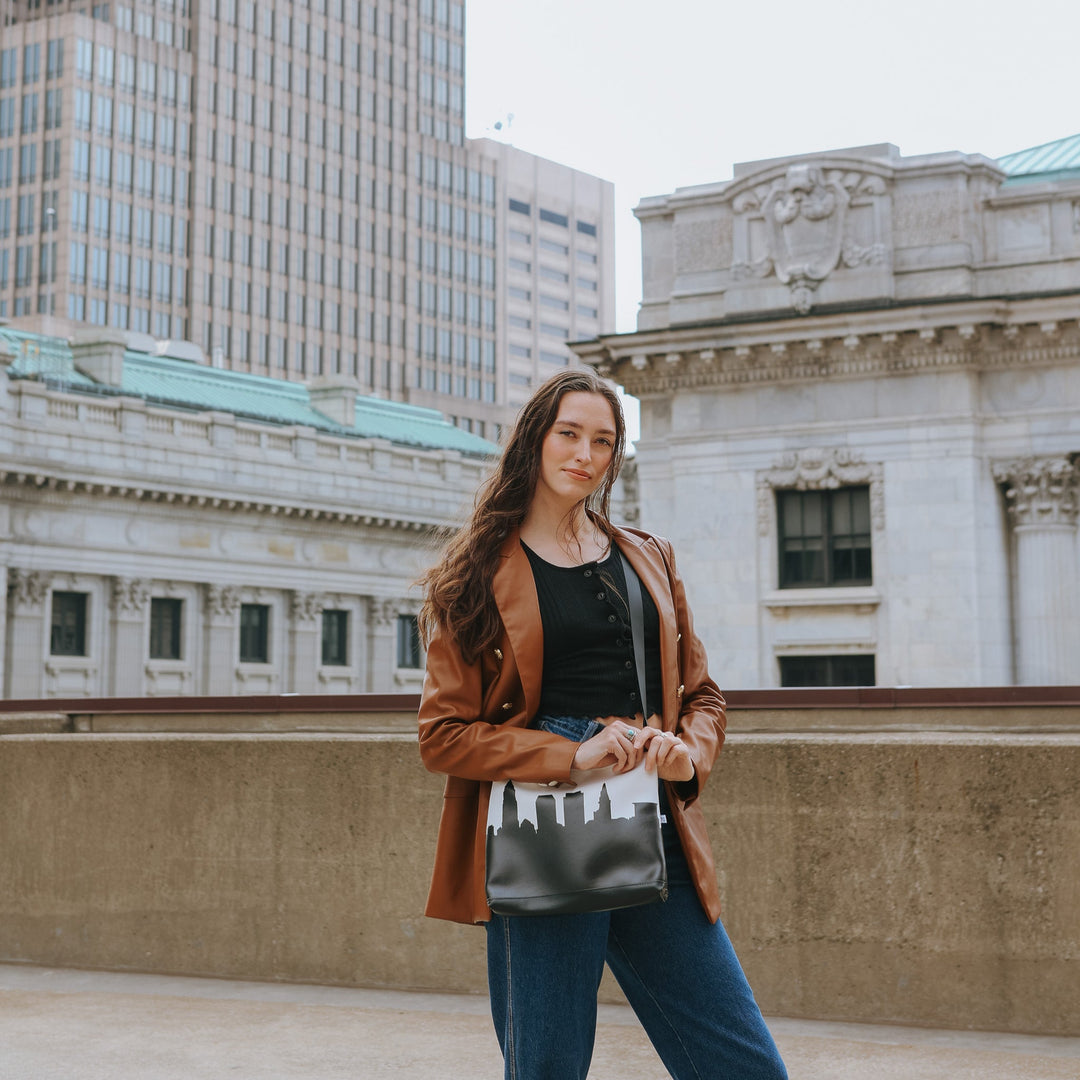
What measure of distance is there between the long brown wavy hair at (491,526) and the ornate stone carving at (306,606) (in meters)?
61.3

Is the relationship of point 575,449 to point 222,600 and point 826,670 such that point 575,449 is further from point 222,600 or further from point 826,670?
point 222,600

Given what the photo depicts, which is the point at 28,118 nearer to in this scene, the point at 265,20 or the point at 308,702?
the point at 265,20

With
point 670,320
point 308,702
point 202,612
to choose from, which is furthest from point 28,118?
point 308,702

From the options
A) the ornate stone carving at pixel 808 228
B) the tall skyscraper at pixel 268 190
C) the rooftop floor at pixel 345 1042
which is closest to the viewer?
the rooftop floor at pixel 345 1042

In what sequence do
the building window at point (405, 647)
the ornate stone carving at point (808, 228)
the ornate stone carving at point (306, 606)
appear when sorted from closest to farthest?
the ornate stone carving at point (808, 228), the ornate stone carving at point (306, 606), the building window at point (405, 647)

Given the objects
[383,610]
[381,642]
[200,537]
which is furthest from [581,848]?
[381,642]

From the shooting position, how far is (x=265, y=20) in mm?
128375

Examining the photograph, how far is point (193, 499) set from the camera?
5947cm

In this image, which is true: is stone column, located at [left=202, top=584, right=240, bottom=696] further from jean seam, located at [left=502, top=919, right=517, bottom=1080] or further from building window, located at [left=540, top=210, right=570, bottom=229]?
building window, located at [left=540, top=210, right=570, bottom=229]

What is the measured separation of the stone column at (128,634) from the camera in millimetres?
58125

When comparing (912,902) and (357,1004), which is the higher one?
(912,902)

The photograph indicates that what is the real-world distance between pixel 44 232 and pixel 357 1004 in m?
114

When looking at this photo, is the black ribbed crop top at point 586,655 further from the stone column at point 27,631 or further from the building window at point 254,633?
the building window at point 254,633

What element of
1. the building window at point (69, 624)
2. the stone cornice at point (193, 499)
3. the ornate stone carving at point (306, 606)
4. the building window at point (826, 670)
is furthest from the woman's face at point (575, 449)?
the ornate stone carving at point (306, 606)
